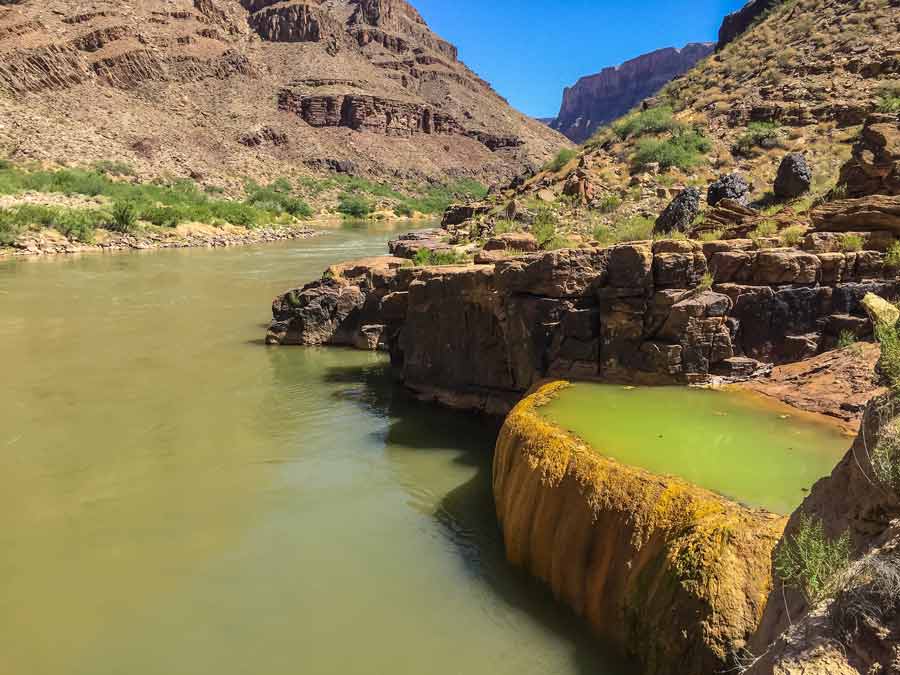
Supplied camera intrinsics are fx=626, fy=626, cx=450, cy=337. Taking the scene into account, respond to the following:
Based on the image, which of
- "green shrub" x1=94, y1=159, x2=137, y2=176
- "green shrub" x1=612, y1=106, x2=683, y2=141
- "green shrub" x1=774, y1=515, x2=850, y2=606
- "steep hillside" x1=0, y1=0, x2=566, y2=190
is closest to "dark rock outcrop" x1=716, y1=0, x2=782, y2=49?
"green shrub" x1=612, y1=106, x2=683, y2=141

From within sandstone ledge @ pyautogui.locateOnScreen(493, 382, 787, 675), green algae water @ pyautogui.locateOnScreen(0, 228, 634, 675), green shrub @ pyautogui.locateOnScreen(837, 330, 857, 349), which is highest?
green shrub @ pyautogui.locateOnScreen(837, 330, 857, 349)

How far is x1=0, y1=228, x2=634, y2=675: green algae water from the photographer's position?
4.99 metres

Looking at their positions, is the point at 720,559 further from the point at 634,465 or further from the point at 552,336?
the point at 552,336

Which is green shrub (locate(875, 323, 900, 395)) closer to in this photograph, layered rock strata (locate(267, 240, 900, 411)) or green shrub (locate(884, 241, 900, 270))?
layered rock strata (locate(267, 240, 900, 411))

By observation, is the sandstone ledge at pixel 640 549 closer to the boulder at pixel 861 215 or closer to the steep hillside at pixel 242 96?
the boulder at pixel 861 215

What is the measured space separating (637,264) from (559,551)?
414 cm

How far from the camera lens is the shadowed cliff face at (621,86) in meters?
172

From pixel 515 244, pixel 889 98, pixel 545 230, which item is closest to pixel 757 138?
pixel 889 98

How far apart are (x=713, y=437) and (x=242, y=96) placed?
8719 cm

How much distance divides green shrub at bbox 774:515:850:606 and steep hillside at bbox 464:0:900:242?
34.8 feet

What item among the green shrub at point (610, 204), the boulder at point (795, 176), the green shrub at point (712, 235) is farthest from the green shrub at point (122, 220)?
the green shrub at point (712, 235)

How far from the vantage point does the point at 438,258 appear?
13.8 m

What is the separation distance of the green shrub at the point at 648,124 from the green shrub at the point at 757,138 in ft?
8.60

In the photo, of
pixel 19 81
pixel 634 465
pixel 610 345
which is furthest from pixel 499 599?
pixel 19 81
